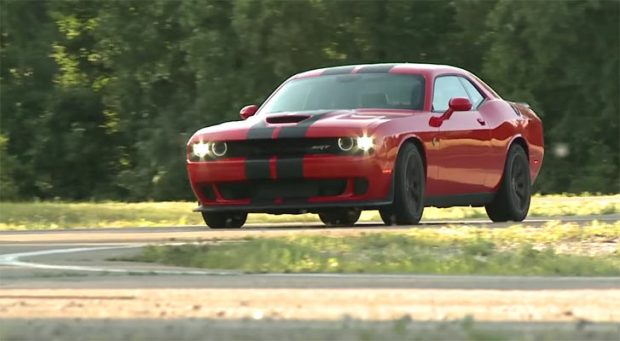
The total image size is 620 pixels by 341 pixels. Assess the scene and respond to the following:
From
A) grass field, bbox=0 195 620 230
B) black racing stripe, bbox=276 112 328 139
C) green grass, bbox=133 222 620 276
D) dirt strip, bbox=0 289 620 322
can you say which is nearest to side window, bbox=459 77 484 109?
grass field, bbox=0 195 620 230

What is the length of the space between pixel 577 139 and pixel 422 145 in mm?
27213

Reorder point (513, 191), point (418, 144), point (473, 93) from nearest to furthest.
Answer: point (418, 144), point (473, 93), point (513, 191)

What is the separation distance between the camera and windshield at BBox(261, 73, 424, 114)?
15938 mm

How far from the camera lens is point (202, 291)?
28.6ft

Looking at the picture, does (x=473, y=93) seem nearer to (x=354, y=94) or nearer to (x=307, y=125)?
(x=354, y=94)

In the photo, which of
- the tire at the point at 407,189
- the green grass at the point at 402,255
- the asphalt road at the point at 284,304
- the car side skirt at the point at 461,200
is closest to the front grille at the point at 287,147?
the tire at the point at 407,189

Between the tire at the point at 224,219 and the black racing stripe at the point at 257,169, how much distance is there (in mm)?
940

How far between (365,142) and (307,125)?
52 cm

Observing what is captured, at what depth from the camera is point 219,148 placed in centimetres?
1527

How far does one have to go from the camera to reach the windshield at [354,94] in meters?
15.9

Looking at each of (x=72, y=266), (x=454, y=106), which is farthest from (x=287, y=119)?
(x=72, y=266)

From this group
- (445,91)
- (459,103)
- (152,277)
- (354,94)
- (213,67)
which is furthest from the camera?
(213,67)

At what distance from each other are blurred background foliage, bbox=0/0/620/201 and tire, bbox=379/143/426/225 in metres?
24.5

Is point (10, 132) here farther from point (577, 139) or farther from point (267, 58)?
point (577, 139)
